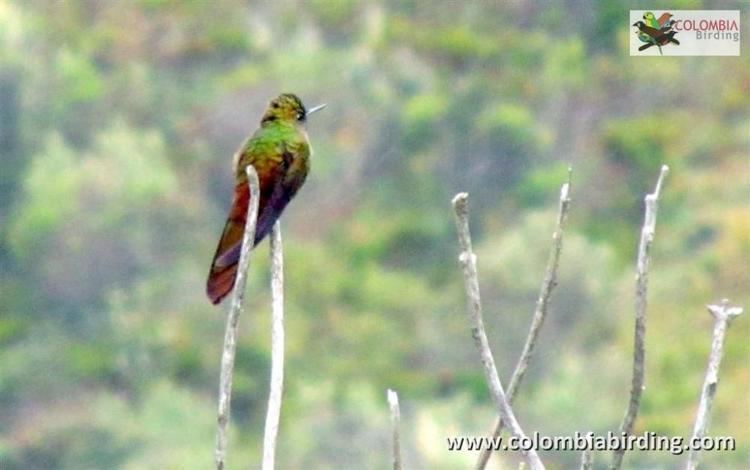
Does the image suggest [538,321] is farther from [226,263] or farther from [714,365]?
[226,263]

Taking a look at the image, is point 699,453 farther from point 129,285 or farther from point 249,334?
point 129,285

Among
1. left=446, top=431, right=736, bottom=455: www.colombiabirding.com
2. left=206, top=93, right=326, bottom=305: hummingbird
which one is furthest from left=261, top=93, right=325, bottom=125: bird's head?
left=446, top=431, right=736, bottom=455: www.colombiabirding.com

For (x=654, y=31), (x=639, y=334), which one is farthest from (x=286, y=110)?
(x=654, y=31)

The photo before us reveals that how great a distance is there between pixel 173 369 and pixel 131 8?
5515 mm

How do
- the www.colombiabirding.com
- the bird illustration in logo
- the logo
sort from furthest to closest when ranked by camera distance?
the logo
the bird illustration in logo
the www.colombiabirding.com

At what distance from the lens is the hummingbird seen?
2709mm

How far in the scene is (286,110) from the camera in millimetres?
3268

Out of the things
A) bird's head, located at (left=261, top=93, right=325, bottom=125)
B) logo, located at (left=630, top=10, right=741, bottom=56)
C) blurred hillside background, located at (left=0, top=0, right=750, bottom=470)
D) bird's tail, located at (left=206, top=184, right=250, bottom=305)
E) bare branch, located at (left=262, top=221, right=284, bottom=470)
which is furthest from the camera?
blurred hillside background, located at (left=0, top=0, right=750, bottom=470)

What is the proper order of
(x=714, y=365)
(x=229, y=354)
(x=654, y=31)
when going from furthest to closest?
(x=654, y=31)
(x=229, y=354)
(x=714, y=365)

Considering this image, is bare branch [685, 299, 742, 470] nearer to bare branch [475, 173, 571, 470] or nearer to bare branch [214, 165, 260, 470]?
bare branch [475, 173, 571, 470]

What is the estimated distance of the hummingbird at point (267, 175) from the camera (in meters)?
2.71

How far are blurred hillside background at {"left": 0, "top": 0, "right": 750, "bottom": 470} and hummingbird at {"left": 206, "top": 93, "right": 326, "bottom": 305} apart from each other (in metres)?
12.5

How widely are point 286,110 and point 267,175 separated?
286 mm

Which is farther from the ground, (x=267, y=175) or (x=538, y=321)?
(x=267, y=175)
